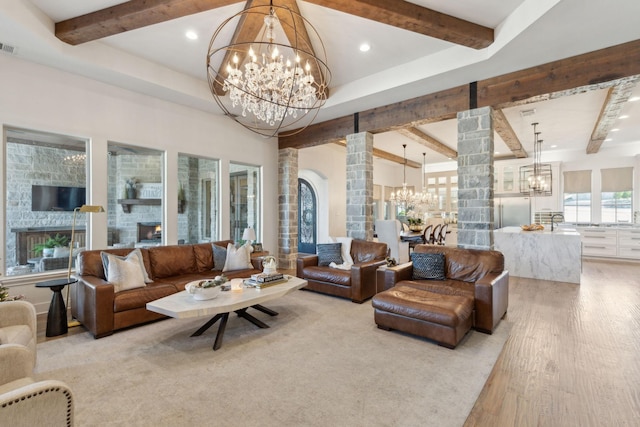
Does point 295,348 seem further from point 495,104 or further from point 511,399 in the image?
point 495,104

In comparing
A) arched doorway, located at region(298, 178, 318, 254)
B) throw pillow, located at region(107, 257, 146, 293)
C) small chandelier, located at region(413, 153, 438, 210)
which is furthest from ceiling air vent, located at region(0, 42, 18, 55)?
small chandelier, located at region(413, 153, 438, 210)

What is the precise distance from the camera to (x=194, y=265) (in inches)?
184

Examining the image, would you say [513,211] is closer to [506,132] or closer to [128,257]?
[506,132]

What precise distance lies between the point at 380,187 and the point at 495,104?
7.52 metres

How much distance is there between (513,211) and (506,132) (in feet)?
14.0

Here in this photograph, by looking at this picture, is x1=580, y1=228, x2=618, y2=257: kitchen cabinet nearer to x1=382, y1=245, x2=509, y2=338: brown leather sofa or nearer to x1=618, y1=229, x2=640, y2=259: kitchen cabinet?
x1=618, y1=229, x2=640, y2=259: kitchen cabinet

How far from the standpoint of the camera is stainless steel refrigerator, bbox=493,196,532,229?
9398mm

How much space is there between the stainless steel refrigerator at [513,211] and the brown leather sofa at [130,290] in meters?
8.87

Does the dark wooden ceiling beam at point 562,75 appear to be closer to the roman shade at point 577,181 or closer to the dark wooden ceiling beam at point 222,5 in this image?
the dark wooden ceiling beam at point 222,5

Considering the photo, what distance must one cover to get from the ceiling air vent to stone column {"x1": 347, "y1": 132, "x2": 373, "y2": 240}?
497 centimetres

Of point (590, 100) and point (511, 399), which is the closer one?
point (511, 399)

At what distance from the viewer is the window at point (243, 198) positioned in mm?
6367

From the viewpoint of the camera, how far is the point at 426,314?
292cm

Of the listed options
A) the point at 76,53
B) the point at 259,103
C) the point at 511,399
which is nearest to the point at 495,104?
the point at 259,103
